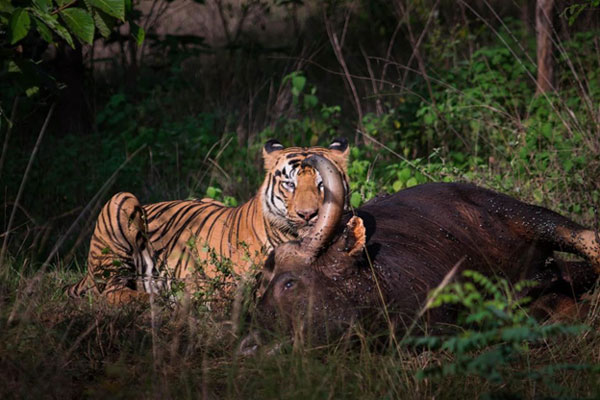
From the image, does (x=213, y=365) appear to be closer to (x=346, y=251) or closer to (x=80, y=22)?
(x=346, y=251)

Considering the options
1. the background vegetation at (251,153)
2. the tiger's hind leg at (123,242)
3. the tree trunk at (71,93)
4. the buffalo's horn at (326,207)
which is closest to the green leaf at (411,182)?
the background vegetation at (251,153)

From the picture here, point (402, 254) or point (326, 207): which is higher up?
point (326, 207)

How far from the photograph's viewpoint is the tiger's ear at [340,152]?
574cm

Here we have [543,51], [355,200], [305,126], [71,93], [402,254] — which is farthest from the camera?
[71,93]

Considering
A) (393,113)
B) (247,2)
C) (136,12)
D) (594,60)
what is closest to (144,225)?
(393,113)

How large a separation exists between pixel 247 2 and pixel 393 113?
4.37 meters

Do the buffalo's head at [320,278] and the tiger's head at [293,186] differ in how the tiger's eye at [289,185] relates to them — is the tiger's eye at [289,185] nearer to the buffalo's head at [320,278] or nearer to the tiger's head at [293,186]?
the tiger's head at [293,186]

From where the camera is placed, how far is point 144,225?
20.2ft

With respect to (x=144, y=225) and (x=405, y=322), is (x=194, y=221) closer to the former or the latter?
(x=144, y=225)

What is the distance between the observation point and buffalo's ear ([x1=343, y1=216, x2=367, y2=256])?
4.06 meters

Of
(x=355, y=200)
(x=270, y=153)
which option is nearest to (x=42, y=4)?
(x=270, y=153)

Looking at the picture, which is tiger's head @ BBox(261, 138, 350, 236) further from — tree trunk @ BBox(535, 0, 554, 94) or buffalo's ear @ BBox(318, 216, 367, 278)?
tree trunk @ BBox(535, 0, 554, 94)

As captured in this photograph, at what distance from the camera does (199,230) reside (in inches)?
237

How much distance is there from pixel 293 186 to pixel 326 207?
5.13ft
